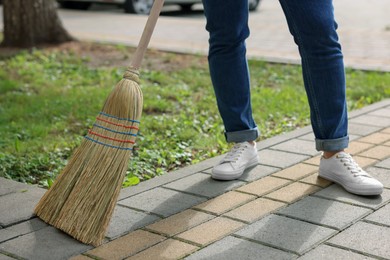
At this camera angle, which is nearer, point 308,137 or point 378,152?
point 378,152

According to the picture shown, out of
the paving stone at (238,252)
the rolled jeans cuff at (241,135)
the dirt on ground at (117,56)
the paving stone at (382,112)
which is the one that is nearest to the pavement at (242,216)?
the paving stone at (238,252)

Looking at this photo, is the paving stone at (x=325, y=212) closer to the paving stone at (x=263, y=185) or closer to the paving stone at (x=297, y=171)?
the paving stone at (x=263, y=185)

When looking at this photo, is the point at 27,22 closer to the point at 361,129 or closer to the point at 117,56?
the point at 117,56

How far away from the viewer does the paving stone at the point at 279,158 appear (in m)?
3.83

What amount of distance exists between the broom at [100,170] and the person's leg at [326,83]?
27.7 inches

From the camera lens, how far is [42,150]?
4.15 m

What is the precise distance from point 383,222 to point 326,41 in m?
0.82

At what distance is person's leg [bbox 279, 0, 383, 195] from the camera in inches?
127

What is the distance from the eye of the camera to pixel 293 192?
3365 mm

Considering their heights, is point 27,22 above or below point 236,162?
above

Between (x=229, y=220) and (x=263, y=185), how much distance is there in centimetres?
49

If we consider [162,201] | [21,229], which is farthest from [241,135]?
[21,229]

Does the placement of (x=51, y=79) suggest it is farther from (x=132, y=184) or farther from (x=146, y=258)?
(x=146, y=258)

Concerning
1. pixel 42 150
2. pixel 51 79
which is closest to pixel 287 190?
pixel 42 150
